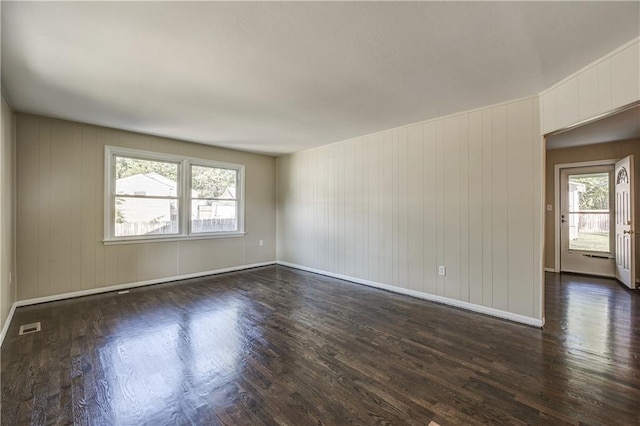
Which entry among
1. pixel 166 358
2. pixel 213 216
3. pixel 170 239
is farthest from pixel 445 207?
pixel 170 239

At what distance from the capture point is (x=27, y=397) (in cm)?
183

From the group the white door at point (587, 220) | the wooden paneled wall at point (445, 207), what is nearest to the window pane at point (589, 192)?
the white door at point (587, 220)

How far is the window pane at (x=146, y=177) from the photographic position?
434 centimetres

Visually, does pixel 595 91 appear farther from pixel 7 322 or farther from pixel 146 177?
pixel 7 322

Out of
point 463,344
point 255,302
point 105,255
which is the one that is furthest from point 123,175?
point 463,344

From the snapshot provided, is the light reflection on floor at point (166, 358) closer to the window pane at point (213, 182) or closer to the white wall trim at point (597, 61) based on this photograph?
the window pane at point (213, 182)

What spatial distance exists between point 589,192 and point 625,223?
1048 mm

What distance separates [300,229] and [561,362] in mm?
4397

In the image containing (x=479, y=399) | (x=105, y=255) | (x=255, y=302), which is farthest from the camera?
(x=105, y=255)

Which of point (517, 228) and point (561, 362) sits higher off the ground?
point (517, 228)

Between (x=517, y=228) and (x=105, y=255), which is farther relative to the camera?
(x=105, y=255)

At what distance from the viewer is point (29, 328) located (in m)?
2.89

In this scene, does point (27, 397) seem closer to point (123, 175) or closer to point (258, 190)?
point (123, 175)

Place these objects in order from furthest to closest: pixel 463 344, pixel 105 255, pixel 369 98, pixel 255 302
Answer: pixel 105 255
pixel 255 302
pixel 369 98
pixel 463 344
